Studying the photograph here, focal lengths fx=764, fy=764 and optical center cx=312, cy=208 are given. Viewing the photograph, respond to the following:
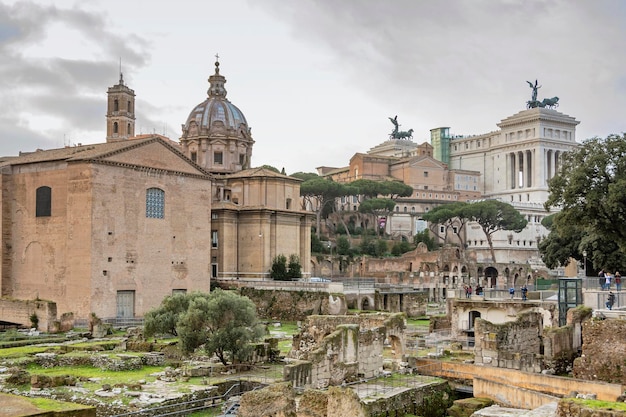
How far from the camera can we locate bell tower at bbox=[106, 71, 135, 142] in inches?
3076

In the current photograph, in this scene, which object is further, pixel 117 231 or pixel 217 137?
pixel 217 137

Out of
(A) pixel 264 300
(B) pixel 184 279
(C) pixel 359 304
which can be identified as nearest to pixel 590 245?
(C) pixel 359 304

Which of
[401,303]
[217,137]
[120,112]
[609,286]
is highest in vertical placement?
[120,112]

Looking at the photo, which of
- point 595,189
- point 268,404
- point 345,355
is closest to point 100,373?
point 345,355

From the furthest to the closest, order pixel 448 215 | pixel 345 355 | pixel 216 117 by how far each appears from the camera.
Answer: pixel 448 215 < pixel 216 117 < pixel 345 355

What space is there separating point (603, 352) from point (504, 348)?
465cm

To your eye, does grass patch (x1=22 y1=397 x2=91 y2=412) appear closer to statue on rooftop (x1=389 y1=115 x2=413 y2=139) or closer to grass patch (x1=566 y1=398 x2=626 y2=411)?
grass patch (x1=566 y1=398 x2=626 y2=411)

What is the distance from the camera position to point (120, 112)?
78812 mm

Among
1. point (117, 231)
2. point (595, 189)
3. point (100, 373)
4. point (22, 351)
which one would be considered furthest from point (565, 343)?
point (117, 231)

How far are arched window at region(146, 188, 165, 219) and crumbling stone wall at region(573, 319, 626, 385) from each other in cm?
3100

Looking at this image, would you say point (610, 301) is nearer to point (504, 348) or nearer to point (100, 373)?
point (504, 348)

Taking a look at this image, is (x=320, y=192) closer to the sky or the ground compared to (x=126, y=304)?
closer to the sky

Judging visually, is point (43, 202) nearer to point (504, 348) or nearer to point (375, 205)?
point (504, 348)

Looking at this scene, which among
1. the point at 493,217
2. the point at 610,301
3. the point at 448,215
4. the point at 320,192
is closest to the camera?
the point at 610,301
